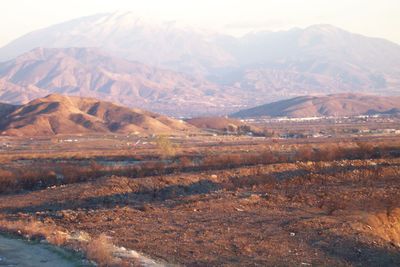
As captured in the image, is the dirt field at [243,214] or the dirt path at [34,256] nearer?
the dirt path at [34,256]

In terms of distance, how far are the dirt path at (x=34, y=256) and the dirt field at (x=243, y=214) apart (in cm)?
125

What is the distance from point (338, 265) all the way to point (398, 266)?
1.71m

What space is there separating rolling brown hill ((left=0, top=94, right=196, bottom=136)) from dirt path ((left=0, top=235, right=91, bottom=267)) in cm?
10940

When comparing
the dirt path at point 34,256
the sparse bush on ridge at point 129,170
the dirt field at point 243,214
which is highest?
the dirt path at point 34,256

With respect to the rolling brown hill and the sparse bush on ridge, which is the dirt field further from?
the rolling brown hill

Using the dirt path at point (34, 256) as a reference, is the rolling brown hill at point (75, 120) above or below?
below

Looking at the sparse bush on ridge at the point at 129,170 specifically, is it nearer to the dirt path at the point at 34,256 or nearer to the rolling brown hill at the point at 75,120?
the dirt path at the point at 34,256

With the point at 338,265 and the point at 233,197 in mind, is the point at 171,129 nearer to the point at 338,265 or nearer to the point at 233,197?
the point at 233,197

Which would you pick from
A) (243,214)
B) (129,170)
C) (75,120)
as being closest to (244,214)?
(243,214)

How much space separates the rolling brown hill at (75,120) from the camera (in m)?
130

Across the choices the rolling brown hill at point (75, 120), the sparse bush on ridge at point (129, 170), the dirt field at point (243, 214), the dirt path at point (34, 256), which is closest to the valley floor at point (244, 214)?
the dirt field at point (243, 214)

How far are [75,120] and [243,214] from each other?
11573 cm

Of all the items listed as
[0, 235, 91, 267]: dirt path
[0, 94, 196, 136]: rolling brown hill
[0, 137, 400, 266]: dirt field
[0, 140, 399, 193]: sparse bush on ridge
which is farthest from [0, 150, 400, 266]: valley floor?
[0, 94, 196, 136]: rolling brown hill

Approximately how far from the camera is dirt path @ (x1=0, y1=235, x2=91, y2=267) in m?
16.9
